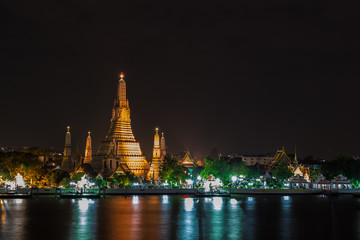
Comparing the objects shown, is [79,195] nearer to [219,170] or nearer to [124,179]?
[124,179]

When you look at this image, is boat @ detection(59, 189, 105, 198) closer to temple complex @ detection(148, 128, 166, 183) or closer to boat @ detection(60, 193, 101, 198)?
boat @ detection(60, 193, 101, 198)

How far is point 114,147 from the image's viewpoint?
106375 mm

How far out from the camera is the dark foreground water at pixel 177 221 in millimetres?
40156

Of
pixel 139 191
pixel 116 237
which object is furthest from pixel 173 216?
pixel 139 191

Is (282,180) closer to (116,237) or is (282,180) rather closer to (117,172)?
(117,172)

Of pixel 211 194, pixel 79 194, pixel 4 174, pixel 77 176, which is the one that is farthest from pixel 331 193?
pixel 4 174

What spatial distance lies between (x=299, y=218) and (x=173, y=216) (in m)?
11.6

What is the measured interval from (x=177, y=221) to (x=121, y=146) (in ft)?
203

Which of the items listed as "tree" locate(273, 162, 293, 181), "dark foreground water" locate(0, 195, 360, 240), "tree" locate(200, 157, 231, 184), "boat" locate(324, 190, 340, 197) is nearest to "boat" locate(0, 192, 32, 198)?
"dark foreground water" locate(0, 195, 360, 240)

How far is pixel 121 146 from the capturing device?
108438mm

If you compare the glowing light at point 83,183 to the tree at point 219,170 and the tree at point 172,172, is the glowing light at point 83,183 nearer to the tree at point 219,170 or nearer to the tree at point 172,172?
the tree at point 172,172

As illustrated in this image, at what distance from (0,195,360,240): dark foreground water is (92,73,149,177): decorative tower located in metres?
39.0

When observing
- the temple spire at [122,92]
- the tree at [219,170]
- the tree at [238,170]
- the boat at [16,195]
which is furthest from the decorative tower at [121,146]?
the boat at [16,195]

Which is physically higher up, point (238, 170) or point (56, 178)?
point (238, 170)
